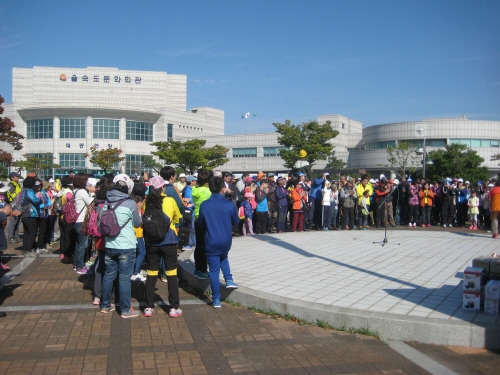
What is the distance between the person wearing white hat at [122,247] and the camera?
Result: 661 centimetres

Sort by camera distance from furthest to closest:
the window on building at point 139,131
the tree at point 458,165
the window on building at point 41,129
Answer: the window on building at point 139,131, the window on building at point 41,129, the tree at point 458,165

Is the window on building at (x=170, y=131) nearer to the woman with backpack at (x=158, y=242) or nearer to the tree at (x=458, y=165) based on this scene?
the tree at (x=458, y=165)

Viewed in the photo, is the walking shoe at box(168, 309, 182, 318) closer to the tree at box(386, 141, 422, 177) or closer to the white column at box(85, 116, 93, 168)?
the tree at box(386, 141, 422, 177)

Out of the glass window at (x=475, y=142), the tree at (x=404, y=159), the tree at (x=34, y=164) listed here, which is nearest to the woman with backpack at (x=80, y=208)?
the tree at (x=404, y=159)

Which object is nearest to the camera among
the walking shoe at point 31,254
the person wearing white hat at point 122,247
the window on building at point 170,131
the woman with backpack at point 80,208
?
the person wearing white hat at point 122,247

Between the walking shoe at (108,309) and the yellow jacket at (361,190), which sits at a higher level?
the yellow jacket at (361,190)

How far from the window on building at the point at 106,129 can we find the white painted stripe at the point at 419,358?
79220mm

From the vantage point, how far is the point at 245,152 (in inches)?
3474

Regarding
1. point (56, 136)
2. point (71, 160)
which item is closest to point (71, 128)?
point (56, 136)

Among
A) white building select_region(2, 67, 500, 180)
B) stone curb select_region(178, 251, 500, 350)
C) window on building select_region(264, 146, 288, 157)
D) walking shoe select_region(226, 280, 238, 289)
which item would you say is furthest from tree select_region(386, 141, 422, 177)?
stone curb select_region(178, 251, 500, 350)

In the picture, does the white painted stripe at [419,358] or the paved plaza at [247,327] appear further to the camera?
the paved plaza at [247,327]

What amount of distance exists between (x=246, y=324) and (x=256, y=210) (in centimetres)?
874

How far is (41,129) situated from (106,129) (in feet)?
34.1

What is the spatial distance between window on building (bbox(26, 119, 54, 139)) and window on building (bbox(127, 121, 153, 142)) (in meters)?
12.3
